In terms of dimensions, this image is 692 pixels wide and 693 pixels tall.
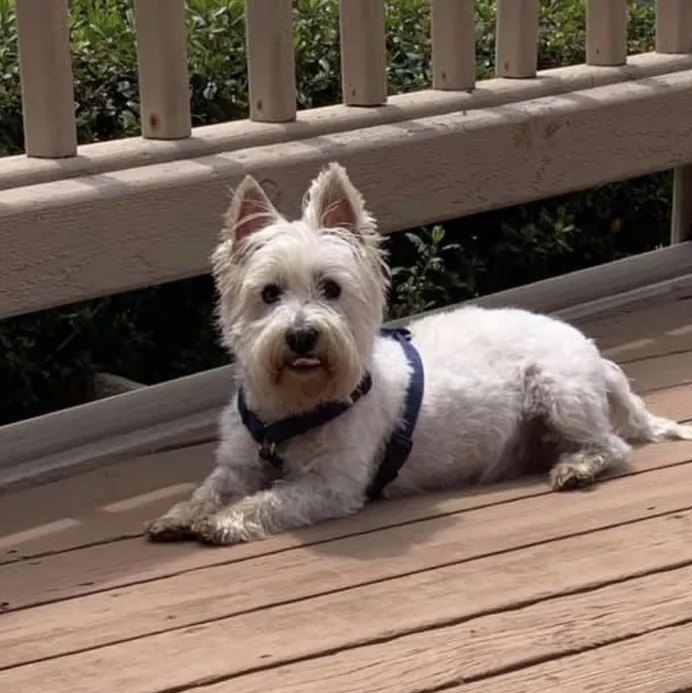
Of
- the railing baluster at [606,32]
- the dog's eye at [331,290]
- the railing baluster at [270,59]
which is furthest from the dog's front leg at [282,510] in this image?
the railing baluster at [606,32]

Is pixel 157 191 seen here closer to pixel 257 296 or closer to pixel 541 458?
pixel 257 296

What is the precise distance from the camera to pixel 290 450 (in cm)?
369

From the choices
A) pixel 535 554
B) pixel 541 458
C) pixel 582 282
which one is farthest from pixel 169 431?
pixel 582 282

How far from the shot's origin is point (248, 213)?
3.65 m

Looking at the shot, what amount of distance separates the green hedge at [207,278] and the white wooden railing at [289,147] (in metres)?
0.64

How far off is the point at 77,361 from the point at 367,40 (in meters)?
1.47

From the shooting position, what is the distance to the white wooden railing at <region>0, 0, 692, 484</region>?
3678mm

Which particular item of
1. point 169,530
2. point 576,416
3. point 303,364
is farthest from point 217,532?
point 576,416

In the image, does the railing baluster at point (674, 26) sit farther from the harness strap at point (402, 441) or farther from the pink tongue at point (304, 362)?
the pink tongue at point (304, 362)

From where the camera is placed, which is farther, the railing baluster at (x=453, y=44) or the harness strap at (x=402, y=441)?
the railing baluster at (x=453, y=44)

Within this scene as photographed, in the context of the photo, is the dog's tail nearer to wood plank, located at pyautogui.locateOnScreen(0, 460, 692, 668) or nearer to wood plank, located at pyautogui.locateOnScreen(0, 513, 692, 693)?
wood plank, located at pyautogui.locateOnScreen(0, 460, 692, 668)

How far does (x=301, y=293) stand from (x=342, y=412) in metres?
0.30

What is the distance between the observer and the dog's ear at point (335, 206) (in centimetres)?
366

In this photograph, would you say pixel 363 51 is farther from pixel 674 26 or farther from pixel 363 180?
pixel 674 26
